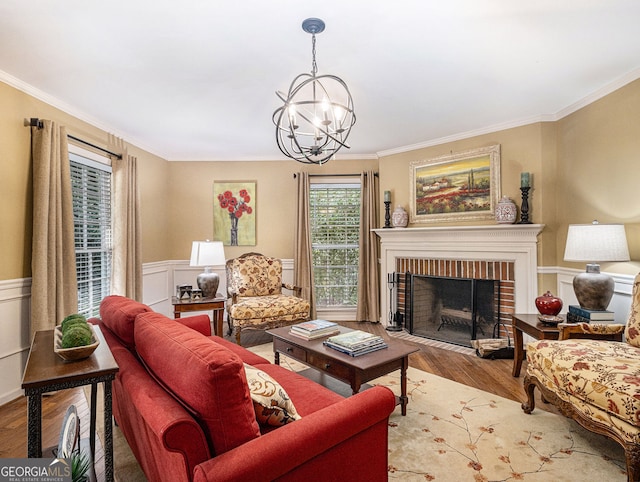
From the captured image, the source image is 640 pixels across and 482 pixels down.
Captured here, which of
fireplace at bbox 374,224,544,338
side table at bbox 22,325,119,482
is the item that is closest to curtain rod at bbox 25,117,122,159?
side table at bbox 22,325,119,482

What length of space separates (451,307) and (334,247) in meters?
1.84

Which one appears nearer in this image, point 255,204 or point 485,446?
point 485,446

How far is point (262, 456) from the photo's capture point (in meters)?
1.07

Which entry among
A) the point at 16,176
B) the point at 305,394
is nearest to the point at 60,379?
the point at 305,394

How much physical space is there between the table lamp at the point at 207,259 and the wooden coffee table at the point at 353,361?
1.65 meters

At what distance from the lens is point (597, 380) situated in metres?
1.89

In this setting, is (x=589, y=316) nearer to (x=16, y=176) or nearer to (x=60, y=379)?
(x=60, y=379)

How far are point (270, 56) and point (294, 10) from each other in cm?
54

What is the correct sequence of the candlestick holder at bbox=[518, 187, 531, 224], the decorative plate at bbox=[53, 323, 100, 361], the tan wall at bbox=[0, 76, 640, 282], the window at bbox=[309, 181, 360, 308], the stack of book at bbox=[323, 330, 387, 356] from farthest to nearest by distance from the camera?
the window at bbox=[309, 181, 360, 308], the candlestick holder at bbox=[518, 187, 531, 224], the tan wall at bbox=[0, 76, 640, 282], the stack of book at bbox=[323, 330, 387, 356], the decorative plate at bbox=[53, 323, 100, 361]

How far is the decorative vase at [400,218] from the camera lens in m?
4.75

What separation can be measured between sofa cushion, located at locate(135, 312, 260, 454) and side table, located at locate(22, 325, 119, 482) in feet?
1.42

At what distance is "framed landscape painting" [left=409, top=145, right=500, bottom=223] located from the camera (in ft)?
13.4

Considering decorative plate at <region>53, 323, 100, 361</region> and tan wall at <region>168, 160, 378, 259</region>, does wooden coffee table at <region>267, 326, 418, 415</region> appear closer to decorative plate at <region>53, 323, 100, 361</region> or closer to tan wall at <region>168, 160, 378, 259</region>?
decorative plate at <region>53, 323, 100, 361</region>

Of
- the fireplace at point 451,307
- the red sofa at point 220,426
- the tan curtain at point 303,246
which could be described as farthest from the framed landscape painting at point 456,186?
the red sofa at point 220,426
